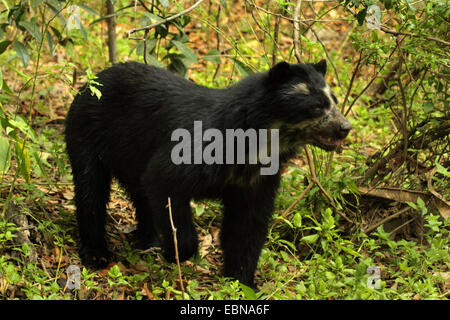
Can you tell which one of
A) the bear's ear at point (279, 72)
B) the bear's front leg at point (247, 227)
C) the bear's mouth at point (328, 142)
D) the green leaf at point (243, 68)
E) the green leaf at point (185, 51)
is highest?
the green leaf at point (185, 51)

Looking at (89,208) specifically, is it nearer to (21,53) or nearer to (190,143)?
(190,143)

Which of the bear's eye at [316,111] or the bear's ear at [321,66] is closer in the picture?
the bear's eye at [316,111]

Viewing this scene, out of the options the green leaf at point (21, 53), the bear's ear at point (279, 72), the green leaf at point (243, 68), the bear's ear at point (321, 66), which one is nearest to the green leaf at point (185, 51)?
the green leaf at point (243, 68)

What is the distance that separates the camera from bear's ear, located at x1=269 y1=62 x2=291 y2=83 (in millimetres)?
4062

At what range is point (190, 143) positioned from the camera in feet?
14.1

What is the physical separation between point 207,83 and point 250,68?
6.77ft

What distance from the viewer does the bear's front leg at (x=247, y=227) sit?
4605 millimetres

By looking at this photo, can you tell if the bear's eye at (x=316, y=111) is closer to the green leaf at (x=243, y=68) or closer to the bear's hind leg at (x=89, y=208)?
the green leaf at (x=243, y=68)

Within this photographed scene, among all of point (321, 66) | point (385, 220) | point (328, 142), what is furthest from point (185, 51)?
point (385, 220)

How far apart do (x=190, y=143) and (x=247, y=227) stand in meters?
0.82

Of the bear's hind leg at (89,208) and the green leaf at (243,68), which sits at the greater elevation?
the green leaf at (243,68)
